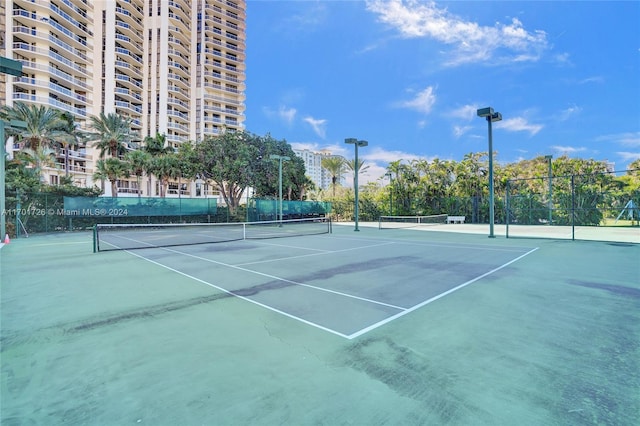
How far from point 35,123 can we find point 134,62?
36469mm

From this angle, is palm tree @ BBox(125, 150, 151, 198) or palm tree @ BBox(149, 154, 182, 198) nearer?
palm tree @ BBox(149, 154, 182, 198)

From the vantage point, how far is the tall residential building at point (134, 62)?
4575 centimetres

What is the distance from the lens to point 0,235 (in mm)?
13852

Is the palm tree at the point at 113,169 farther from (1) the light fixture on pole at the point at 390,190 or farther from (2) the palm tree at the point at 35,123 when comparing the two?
(1) the light fixture on pole at the point at 390,190

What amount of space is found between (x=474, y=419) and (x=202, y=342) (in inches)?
104

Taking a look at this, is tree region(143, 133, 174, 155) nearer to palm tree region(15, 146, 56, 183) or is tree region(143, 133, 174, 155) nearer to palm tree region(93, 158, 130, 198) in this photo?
palm tree region(93, 158, 130, 198)

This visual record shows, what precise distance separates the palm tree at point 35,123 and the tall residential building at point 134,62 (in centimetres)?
637

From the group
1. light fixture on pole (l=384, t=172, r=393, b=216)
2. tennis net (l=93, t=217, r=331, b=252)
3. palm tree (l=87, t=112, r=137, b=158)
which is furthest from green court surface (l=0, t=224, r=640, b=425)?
palm tree (l=87, t=112, r=137, b=158)

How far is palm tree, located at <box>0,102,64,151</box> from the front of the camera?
31.1 m

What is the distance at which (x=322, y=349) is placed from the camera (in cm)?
312

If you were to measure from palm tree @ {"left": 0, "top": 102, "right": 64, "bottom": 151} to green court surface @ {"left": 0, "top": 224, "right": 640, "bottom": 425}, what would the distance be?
114 ft

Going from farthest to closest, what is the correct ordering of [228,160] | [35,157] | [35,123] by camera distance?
[35,123] → [35,157] → [228,160]

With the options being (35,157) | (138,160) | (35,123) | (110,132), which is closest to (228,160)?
(138,160)

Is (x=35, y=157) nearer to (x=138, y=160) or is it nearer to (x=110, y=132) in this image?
(x=138, y=160)
